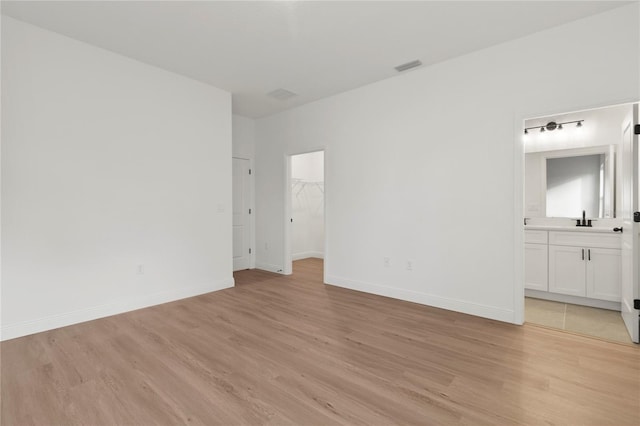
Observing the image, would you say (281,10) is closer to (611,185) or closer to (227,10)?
(227,10)

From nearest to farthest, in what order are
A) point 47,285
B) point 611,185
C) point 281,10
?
point 281,10, point 47,285, point 611,185

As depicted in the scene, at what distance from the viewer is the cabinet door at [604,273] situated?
3.52 metres

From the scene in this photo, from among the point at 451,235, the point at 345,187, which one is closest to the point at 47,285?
the point at 345,187

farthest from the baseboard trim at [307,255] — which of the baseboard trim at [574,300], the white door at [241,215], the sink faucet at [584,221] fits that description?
the sink faucet at [584,221]

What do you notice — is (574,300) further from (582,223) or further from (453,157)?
(453,157)

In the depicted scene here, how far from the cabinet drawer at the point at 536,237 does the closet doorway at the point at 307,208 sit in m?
3.99

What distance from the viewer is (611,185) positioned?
4.01 metres

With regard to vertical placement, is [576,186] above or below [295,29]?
below

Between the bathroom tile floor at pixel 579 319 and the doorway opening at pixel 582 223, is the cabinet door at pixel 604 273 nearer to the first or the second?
the doorway opening at pixel 582 223

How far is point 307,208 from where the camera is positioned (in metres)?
7.42

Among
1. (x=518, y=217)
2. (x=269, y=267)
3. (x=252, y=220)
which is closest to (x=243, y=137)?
(x=252, y=220)

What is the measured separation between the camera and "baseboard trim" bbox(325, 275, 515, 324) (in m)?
3.23

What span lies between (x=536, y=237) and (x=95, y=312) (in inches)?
215

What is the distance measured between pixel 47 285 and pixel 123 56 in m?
2.65
